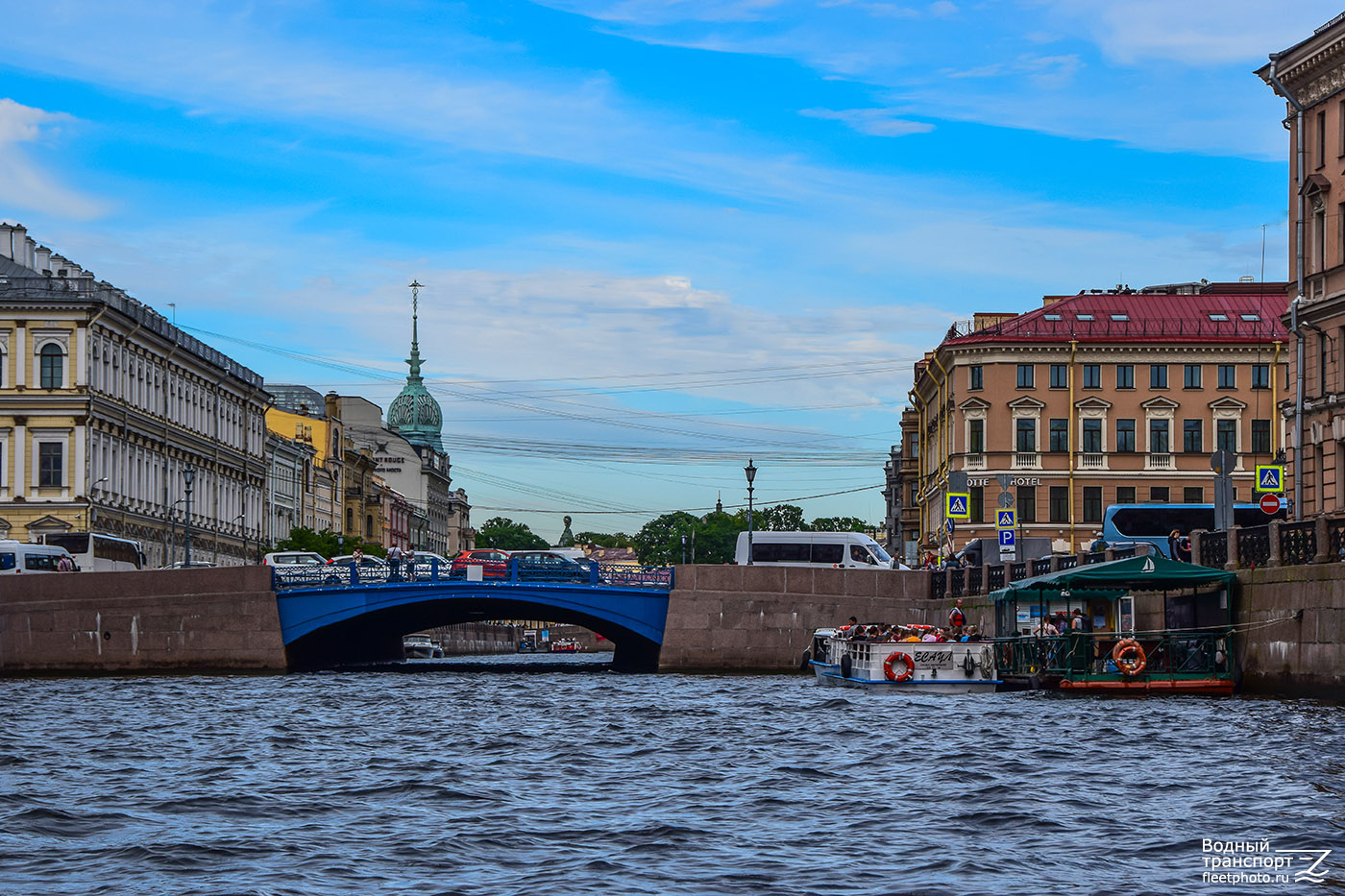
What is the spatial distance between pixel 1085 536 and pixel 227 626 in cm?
3980

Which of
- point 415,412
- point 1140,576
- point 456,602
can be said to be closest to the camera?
point 1140,576

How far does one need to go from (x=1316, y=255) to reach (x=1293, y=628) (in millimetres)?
17192

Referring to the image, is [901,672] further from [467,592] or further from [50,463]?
[50,463]

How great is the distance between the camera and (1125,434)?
82.2 metres

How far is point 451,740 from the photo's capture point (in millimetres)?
29734

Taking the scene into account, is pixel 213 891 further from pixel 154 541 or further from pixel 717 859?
pixel 154 541

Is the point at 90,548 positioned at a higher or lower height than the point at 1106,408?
lower

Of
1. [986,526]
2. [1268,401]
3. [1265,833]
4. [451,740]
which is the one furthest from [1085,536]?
[1265,833]

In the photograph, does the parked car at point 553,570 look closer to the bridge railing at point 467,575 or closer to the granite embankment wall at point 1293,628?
the bridge railing at point 467,575

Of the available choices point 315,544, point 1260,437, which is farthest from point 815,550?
point 315,544

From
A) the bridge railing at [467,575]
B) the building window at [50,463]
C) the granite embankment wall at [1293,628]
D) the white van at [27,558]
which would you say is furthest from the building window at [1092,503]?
the granite embankment wall at [1293,628]

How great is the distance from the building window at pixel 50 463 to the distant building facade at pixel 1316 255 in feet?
145

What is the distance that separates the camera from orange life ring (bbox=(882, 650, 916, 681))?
42656mm

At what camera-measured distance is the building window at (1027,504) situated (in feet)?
269
